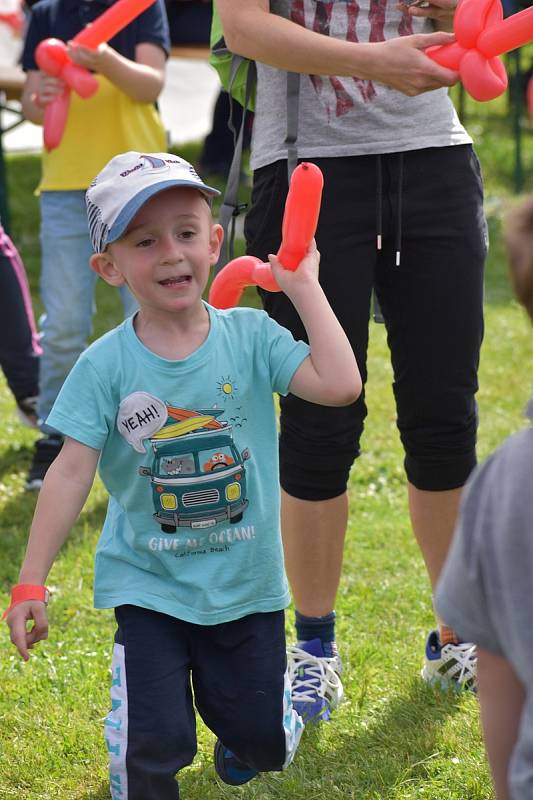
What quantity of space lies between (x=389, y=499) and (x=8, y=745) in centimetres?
192

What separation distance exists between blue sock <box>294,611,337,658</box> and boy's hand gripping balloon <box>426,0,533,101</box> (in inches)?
48.7

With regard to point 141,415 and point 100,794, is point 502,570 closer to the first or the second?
point 141,415

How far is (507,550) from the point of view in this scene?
146 centimetres

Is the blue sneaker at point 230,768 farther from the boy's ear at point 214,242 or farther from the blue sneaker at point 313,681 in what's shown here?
the boy's ear at point 214,242

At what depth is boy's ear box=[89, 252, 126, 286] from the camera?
232 cm

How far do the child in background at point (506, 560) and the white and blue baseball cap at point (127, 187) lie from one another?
849 mm

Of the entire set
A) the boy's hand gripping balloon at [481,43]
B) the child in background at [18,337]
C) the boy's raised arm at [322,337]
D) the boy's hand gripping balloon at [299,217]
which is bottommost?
the child in background at [18,337]

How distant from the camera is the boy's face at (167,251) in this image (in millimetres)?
2246

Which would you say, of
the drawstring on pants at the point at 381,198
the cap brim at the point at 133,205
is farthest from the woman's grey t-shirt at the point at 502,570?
the drawstring on pants at the point at 381,198

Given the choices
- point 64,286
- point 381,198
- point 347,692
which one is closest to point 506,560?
point 381,198

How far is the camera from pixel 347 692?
9.87 ft

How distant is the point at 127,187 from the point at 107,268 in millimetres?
170

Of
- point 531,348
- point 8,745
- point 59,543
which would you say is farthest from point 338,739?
point 531,348

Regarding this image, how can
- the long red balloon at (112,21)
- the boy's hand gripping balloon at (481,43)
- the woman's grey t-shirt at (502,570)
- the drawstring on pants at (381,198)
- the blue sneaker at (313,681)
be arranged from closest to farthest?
the woman's grey t-shirt at (502,570), the boy's hand gripping balloon at (481,43), the drawstring on pants at (381,198), the blue sneaker at (313,681), the long red balloon at (112,21)
